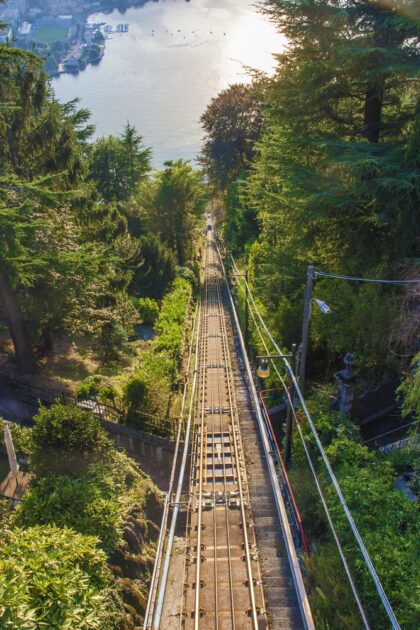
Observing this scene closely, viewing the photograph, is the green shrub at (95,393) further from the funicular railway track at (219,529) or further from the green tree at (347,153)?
the green tree at (347,153)

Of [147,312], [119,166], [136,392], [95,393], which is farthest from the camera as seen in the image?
[119,166]

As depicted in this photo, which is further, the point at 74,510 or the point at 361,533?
the point at 74,510

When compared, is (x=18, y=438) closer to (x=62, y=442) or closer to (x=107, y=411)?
(x=62, y=442)

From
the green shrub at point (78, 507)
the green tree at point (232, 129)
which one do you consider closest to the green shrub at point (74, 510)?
the green shrub at point (78, 507)

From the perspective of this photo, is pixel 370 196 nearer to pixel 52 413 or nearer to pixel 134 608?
pixel 52 413


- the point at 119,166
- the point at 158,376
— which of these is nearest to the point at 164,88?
the point at 119,166

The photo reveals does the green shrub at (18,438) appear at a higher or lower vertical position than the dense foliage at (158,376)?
lower
